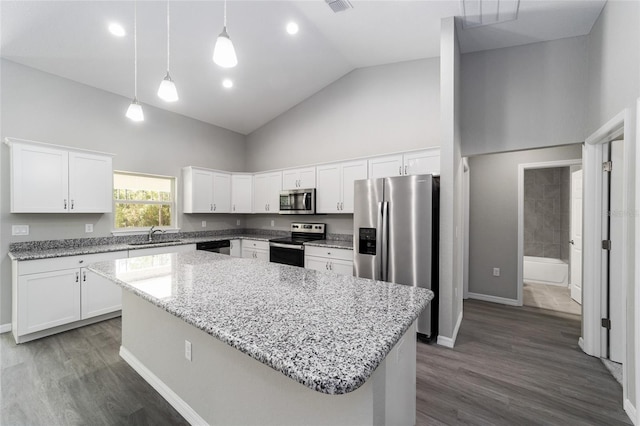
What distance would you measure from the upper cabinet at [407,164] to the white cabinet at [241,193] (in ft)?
8.62

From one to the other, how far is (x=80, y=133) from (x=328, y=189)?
11.5 ft

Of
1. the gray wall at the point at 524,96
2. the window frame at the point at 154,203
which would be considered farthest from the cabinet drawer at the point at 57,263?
the gray wall at the point at 524,96

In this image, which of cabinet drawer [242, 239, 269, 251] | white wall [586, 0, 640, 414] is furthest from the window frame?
white wall [586, 0, 640, 414]

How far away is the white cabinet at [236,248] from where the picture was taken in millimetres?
4887

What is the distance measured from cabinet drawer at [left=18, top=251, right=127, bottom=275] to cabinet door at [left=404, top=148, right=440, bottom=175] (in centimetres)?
395

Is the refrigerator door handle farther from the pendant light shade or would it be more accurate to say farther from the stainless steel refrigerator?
the pendant light shade

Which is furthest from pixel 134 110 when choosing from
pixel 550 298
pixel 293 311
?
pixel 550 298

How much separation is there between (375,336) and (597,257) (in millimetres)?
2896

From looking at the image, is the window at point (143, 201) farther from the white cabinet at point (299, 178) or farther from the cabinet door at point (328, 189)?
the cabinet door at point (328, 189)

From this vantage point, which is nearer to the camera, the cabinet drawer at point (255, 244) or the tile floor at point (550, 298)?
the tile floor at point (550, 298)

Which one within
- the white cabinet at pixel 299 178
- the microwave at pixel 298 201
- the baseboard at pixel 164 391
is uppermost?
the white cabinet at pixel 299 178

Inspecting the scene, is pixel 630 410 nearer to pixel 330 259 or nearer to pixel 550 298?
pixel 330 259

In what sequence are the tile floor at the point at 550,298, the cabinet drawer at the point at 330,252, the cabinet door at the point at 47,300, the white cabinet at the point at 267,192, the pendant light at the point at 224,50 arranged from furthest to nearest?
the white cabinet at the point at 267,192 → the tile floor at the point at 550,298 → the cabinet drawer at the point at 330,252 → the cabinet door at the point at 47,300 → the pendant light at the point at 224,50

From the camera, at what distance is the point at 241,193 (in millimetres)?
5223
